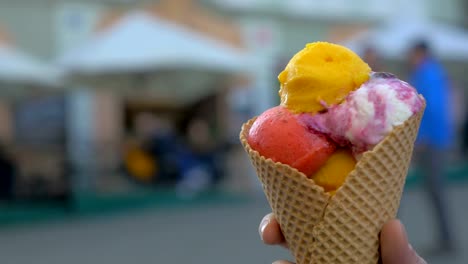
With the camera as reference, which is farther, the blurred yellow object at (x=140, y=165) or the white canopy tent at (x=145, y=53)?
the blurred yellow object at (x=140, y=165)

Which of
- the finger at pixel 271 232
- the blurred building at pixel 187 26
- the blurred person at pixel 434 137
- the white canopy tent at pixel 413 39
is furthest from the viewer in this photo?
the blurred building at pixel 187 26

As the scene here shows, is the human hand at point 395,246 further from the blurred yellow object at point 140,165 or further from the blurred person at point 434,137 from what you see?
the blurred yellow object at point 140,165

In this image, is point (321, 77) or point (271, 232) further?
point (271, 232)

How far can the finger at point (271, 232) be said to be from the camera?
1.76 meters

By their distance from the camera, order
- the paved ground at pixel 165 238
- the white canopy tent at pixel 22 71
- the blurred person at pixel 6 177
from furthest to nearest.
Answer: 1. the blurred person at pixel 6 177
2. the white canopy tent at pixel 22 71
3. the paved ground at pixel 165 238

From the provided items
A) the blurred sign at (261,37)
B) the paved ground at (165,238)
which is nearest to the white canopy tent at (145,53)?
the paved ground at (165,238)

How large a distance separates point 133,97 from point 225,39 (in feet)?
7.89

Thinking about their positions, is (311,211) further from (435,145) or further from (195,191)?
(195,191)

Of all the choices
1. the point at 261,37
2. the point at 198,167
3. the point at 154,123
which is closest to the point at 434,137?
the point at 198,167

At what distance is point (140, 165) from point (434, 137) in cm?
646

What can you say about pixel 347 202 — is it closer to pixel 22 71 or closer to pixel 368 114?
pixel 368 114

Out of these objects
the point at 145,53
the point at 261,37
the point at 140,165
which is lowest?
the point at 140,165

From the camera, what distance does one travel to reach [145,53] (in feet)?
29.7

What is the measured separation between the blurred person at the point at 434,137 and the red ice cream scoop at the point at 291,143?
3.66 metres
